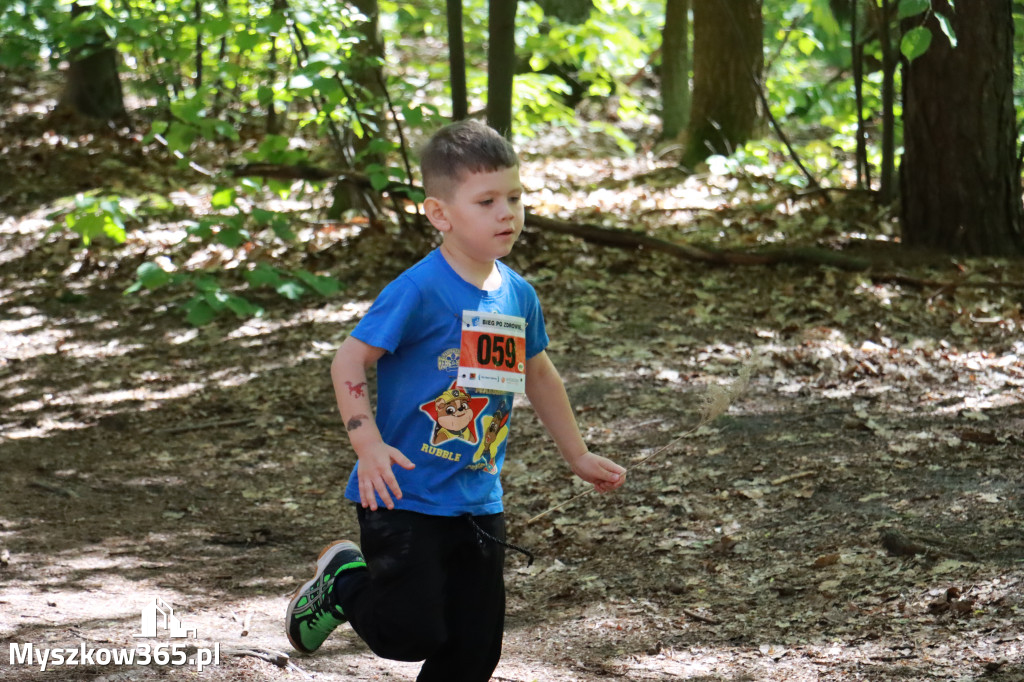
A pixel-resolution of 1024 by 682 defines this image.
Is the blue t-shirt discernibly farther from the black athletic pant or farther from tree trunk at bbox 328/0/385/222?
tree trunk at bbox 328/0/385/222

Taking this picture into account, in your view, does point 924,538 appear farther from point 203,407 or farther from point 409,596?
point 203,407

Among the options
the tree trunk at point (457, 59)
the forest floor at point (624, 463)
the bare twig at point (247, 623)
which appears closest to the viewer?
the forest floor at point (624, 463)

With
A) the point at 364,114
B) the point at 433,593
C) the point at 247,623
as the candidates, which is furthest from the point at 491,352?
the point at 364,114

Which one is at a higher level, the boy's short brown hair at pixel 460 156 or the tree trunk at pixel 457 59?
the tree trunk at pixel 457 59

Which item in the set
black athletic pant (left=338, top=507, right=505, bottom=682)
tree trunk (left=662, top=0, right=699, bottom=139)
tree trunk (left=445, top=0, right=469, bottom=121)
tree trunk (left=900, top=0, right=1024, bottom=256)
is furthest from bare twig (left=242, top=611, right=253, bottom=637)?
tree trunk (left=662, top=0, right=699, bottom=139)

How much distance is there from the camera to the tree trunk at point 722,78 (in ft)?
32.8

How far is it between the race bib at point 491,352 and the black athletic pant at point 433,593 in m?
0.34

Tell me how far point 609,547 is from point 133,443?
280 cm

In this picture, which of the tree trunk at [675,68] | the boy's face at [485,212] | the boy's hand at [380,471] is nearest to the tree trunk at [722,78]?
the tree trunk at [675,68]

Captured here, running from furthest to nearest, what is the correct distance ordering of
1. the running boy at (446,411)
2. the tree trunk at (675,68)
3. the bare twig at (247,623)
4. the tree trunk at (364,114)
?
the tree trunk at (675,68), the tree trunk at (364,114), the bare twig at (247,623), the running boy at (446,411)

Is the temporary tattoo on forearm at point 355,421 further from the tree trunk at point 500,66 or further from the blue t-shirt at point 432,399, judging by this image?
the tree trunk at point 500,66

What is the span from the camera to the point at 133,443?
17.7 ft

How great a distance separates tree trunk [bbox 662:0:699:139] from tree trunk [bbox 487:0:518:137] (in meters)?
5.25

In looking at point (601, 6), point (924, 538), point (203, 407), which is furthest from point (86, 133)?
point (924, 538)
